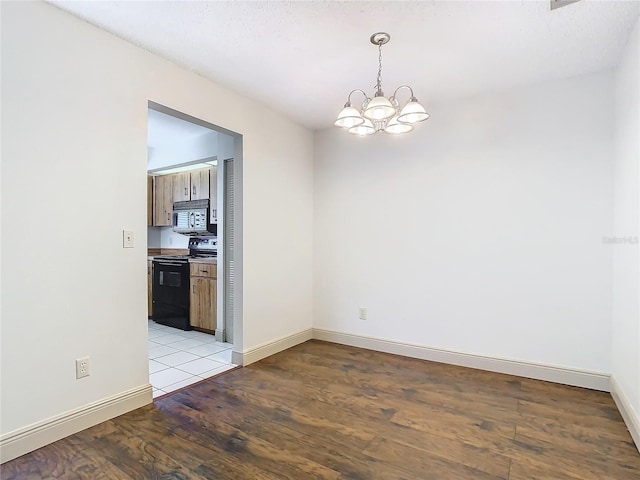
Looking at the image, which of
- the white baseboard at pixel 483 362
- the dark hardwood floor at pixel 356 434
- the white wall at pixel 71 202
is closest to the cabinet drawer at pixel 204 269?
the white baseboard at pixel 483 362

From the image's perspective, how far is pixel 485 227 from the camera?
3.22 m

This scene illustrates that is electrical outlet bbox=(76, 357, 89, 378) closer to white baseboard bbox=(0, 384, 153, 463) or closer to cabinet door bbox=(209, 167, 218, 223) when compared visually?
white baseboard bbox=(0, 384, 153, 463)

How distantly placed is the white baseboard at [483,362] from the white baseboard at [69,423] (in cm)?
211

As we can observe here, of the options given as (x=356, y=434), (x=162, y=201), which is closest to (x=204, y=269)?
(x=162, y=201)

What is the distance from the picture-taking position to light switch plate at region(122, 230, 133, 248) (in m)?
2.38

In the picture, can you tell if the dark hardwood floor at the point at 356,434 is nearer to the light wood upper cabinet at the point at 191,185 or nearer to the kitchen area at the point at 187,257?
the kitchen area at the point at 187,257

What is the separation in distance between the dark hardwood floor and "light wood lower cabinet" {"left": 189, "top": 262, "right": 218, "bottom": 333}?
148 centimetres

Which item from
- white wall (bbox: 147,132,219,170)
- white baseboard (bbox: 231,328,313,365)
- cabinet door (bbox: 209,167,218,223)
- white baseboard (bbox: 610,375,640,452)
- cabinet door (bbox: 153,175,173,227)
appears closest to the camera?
white baseboard (bbox: 610,375,640,452)

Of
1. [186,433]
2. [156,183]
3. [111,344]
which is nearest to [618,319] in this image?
[186,433]

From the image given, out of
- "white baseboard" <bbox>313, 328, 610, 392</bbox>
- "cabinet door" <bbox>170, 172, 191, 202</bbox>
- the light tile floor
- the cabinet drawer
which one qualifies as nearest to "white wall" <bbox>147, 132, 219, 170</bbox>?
"cabinet door" <bbox>170, 172, 191, 202</bbox>

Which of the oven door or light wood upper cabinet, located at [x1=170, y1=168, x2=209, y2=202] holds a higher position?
light wood upper cabinet, located at [x1=170, y1=168, x2=209, y2=202]

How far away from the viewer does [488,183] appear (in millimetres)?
3213

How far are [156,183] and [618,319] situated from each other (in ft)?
19.1

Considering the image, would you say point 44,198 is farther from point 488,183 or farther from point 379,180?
point 488,183
